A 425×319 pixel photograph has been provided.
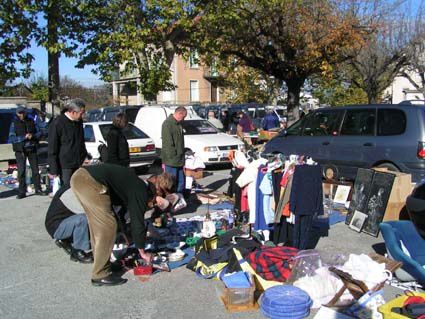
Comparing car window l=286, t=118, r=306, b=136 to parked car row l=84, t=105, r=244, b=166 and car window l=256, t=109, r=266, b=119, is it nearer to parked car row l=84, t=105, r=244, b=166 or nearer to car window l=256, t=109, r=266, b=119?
parked car row l=84, t=105, r=244, b=166

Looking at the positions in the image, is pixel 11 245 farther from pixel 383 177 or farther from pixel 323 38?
pixel 323 38

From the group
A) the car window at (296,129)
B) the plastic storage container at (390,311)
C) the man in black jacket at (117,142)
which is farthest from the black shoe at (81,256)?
the car window at (296,129)

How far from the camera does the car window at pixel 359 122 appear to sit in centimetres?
896

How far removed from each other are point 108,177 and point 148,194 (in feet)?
1.49

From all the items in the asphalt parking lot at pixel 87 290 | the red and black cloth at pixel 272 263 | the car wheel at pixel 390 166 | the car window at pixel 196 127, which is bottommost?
the asphalt parking lot at pixel 87 290

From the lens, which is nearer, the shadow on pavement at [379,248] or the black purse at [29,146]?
the shadow on pavement at [379,248]

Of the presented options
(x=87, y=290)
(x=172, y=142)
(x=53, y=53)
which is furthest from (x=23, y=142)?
(x=53, y=53)

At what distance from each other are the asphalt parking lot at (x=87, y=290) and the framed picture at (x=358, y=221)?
0.27 metres

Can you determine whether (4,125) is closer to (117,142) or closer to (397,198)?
(117,142)

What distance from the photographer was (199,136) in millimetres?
14039

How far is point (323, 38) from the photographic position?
62.2 ft

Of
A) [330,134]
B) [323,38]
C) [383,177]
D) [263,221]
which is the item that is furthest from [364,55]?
[263,221]

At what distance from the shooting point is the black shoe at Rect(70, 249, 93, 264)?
5676 millimetres

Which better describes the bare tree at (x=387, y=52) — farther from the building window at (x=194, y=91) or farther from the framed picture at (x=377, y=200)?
the building window at (x=194, y=91)
